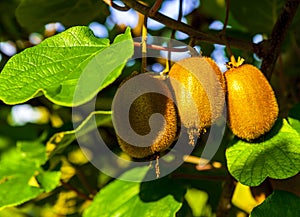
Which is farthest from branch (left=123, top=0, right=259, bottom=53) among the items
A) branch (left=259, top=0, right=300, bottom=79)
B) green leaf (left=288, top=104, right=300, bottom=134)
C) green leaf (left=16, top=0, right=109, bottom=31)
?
green leaf (left=16, top=0, right=109, bottom=31)

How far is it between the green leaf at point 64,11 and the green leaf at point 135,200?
1.15 ft

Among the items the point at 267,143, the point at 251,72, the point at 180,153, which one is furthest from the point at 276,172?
the point at 180,153

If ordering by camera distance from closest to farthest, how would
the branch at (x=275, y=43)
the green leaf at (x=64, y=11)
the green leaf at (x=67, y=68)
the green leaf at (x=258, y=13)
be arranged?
1. the green leaf at (x=67, y=68)
2. the branch at (x=275, y=43)
3. the green leaf at (x=64, y=11)
4. the green leaf at (x=258, y=13)

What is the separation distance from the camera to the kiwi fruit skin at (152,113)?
0.87m

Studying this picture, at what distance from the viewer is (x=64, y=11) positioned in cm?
126

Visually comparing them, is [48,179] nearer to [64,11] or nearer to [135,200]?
[135,200]

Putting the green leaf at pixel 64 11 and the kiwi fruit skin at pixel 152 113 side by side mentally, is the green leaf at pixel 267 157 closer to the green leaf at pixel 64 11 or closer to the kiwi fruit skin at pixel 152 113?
the kiwi fruit skin at pixel 152 113

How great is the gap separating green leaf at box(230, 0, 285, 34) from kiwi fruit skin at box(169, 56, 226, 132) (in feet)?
1.97

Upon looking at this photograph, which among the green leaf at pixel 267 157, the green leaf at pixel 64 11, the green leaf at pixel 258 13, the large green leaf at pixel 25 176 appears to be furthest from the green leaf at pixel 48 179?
the green leaf at pixel 258 13

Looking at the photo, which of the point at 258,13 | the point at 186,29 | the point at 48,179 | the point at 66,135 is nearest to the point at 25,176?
the point at 48,179

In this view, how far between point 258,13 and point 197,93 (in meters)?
0.67

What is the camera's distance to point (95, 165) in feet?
5.08

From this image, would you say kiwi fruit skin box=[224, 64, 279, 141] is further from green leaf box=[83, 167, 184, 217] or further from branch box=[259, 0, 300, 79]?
Result: green leaf box=[83, 167, 184, 217]

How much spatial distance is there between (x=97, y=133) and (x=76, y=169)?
11 cm
